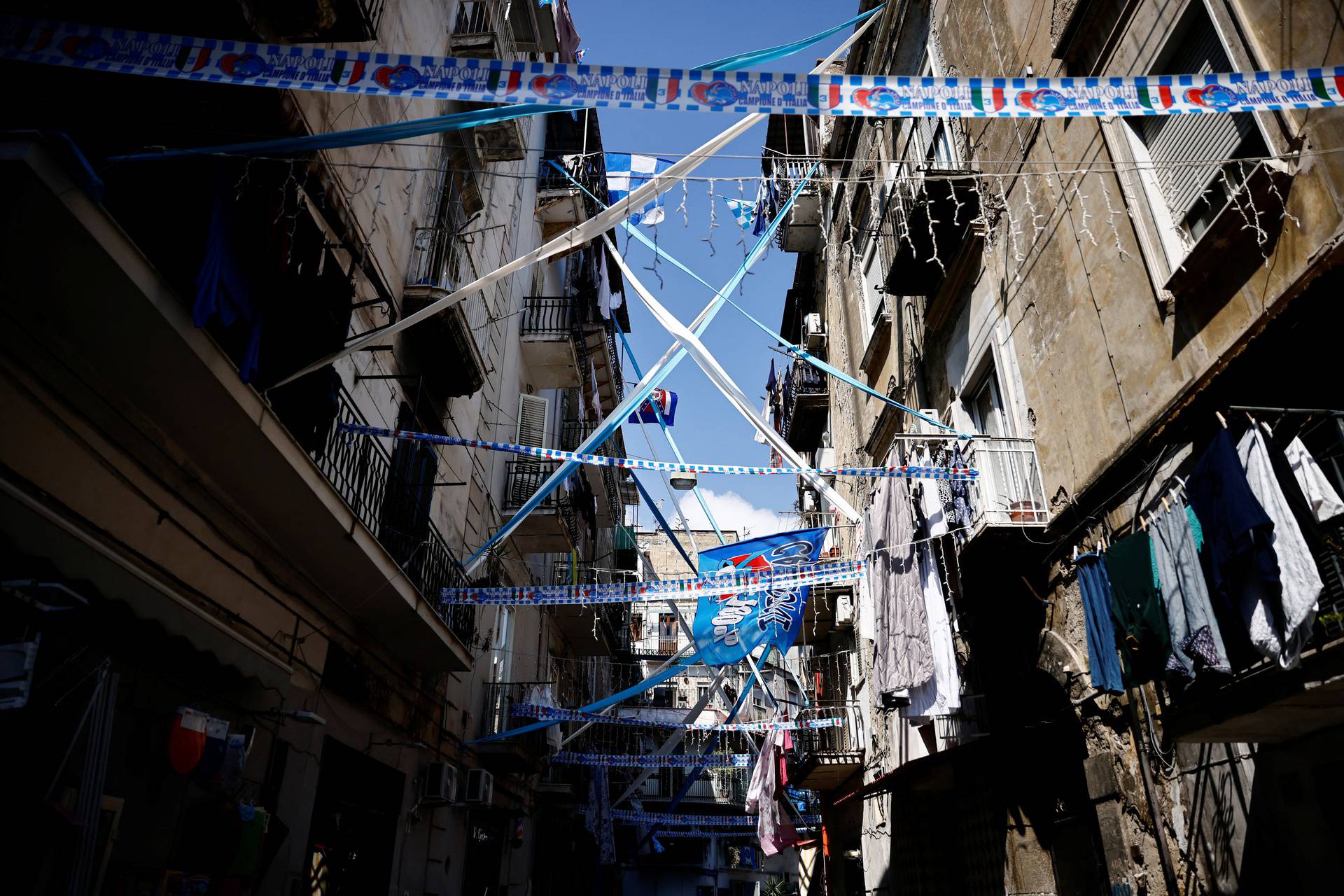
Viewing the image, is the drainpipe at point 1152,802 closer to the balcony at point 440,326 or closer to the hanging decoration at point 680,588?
the hanging decoration at point 680,588

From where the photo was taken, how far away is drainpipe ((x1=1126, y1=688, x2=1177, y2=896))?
635 cm

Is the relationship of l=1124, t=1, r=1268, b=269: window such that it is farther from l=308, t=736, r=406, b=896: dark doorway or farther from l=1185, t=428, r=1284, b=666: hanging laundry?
l=308, t=736, r=406, b=896: dark doorway

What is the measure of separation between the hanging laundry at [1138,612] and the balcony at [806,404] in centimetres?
1501

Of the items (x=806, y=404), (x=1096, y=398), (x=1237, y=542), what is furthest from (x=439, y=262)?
(x=806, y=404)

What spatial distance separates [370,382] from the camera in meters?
9.87

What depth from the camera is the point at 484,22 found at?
1406cm

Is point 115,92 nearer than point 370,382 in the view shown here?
Yes

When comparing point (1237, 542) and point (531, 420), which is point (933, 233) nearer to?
point (1237, 542)

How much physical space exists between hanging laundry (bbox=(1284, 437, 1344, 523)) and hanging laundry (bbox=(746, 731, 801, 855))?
13.7m

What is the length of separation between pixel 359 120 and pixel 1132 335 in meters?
8.33

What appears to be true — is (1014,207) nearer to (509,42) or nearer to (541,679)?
(509,42)

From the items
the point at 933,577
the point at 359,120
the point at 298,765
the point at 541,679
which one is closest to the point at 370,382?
the point at 359,120

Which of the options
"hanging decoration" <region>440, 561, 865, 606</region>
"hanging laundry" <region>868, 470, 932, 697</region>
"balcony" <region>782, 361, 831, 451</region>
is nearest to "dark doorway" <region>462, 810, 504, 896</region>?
"hanging decoration" <region>440, 561, 865, 606</region>

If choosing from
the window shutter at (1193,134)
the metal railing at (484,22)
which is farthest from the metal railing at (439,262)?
the window shutter at (1193,134)
